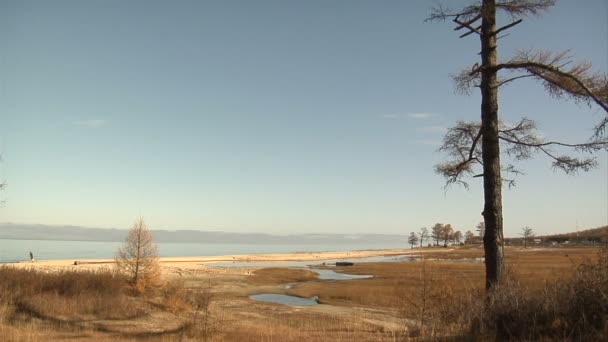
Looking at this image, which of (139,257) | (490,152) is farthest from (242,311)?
(490,152)

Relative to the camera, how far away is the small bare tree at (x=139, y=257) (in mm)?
32594

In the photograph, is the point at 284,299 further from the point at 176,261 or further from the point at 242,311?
the point at 176,261

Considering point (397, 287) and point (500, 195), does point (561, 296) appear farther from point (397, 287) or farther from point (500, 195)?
point (397, 287)

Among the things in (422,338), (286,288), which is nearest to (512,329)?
(422,338)

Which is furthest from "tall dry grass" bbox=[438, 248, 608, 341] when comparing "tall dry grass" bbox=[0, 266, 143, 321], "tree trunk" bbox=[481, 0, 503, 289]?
"tall dry grass" bbox=[0, 266, 143, 321]

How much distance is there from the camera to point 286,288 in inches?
1994

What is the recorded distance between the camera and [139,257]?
33281 mm

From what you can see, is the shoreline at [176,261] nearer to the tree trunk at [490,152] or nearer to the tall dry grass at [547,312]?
the tree trunk at [490,152]

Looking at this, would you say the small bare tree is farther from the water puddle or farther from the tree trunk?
the tree trunk

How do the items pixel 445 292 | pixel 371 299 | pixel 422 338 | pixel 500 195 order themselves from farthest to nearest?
pixel 371 299
pixel 445 292
pixel 500 195
pixel 422 338

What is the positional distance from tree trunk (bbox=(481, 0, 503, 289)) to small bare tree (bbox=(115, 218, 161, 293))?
27207mm

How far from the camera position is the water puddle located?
39031 millimetres

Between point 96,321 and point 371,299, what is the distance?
24845mm

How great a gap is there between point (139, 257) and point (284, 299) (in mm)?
14733
